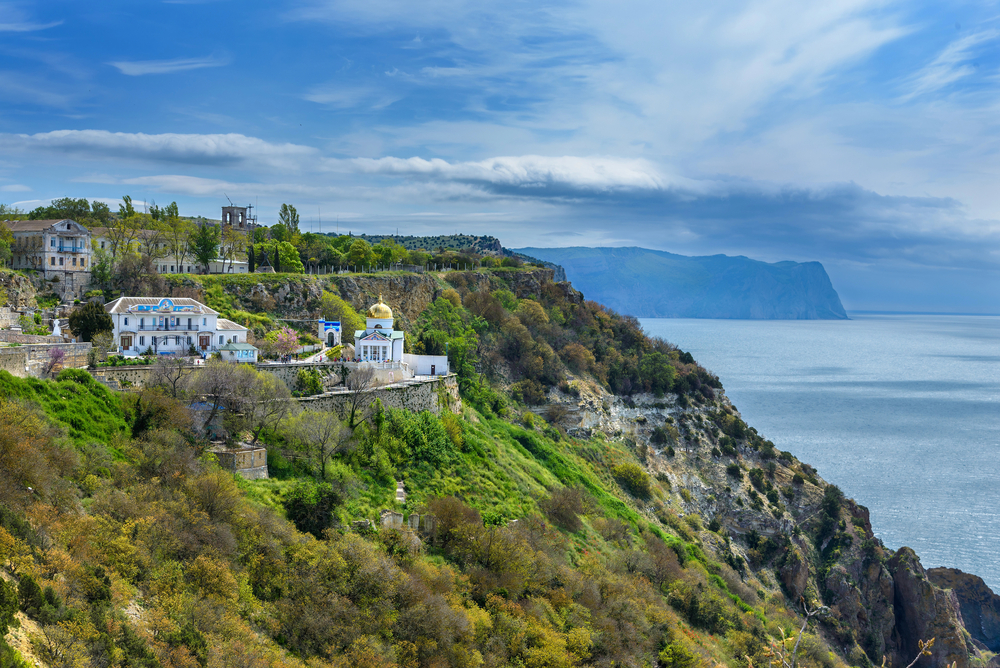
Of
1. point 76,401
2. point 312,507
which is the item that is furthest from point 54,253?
point 312,507

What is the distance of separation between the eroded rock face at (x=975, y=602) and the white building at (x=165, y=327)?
2329 inches

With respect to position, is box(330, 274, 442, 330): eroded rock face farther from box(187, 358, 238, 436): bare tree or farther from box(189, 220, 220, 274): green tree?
box(187, 358, 238, 436): bare tree

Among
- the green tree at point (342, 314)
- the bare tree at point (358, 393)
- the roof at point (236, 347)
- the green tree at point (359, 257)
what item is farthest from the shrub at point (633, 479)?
the green tree at point (359, 257)

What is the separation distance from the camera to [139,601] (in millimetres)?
20656

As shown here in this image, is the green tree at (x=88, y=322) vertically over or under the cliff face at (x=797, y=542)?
over

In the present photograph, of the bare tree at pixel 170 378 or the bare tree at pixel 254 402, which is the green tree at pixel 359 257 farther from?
the bare tree at pixel 170 378

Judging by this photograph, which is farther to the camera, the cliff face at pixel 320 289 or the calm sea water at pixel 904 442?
the calm sea water at pixel 904 442

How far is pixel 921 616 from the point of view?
6072cm

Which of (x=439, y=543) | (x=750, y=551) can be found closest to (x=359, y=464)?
(x=439, y=543)

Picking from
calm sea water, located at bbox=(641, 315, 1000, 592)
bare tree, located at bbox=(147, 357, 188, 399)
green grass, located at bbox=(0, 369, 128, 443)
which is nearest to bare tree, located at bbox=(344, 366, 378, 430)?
bare tree, located at bbox=(147, 357, 188, 399)

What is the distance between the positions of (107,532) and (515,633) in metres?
15.4

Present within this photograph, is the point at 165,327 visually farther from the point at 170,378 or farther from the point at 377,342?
the point at 377,342

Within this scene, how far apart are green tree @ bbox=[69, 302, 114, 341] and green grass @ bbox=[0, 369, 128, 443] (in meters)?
7.71

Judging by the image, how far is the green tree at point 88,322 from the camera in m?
39.2
